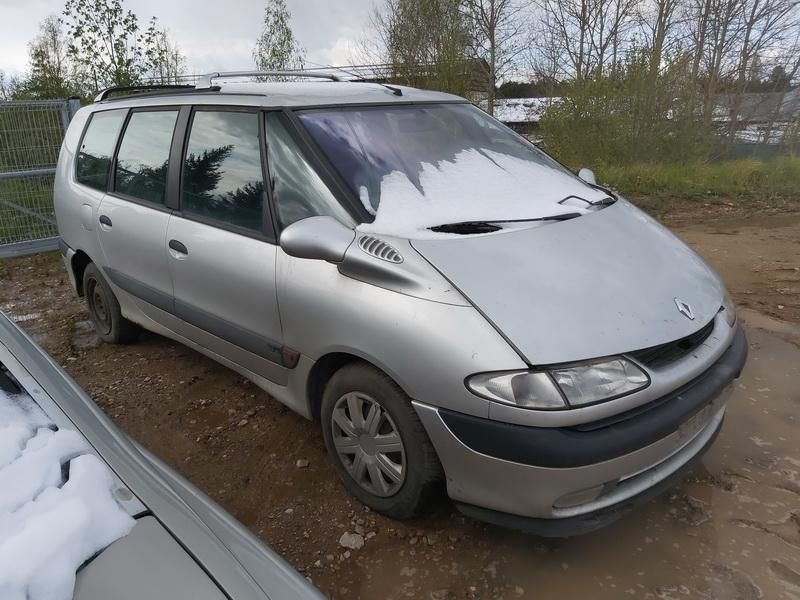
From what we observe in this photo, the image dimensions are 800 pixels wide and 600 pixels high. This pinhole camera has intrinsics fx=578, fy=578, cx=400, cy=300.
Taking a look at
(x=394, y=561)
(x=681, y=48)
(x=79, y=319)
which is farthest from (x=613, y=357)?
(x=681, y=48)

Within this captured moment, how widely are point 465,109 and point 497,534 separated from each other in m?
2.27

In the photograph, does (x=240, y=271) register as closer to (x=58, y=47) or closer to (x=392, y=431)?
(x=392, y=431)

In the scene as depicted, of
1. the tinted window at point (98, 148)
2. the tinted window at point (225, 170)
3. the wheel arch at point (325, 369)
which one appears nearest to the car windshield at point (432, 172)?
the tinted window at point (225, 170)

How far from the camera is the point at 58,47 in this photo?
21281 millimetres

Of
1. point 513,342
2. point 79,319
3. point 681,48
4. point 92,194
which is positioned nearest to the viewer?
point 513,342

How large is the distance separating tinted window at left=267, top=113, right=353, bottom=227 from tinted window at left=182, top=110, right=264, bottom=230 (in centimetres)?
9

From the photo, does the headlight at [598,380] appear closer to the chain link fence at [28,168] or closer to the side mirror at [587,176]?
the side mirror at [587,176]

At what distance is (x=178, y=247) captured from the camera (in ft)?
9.78

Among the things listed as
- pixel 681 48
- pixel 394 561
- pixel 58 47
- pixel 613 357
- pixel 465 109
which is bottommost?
pixel 394 561

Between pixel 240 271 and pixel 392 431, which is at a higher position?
pixel 240 271

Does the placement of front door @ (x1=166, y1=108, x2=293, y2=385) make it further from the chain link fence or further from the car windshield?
the chain link fence

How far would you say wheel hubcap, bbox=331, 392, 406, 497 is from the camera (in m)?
2.19

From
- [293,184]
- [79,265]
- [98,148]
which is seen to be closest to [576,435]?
[293,184]

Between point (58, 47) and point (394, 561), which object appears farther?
point (58, 47)
